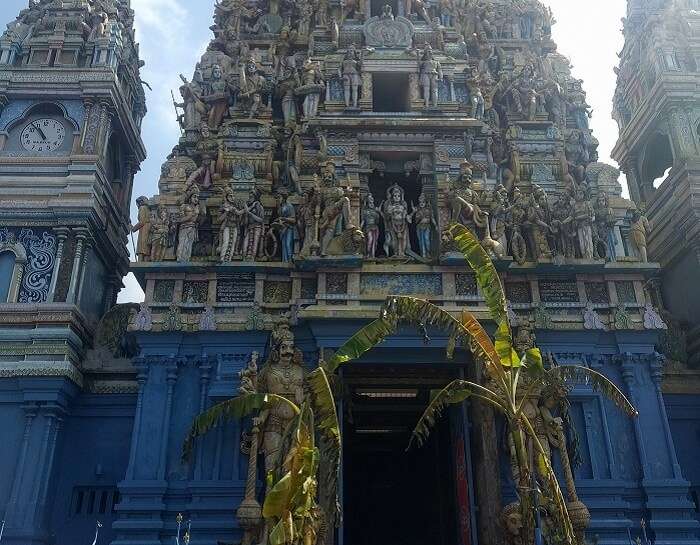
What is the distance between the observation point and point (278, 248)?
16469 mm

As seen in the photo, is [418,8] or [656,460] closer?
[656,460]

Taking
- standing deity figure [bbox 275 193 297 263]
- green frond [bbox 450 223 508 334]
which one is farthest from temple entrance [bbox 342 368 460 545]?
green frond [bbox 450 223 508 334]

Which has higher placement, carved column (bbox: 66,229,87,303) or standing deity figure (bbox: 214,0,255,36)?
standing deity figure (bbox: 214,0,255,36)

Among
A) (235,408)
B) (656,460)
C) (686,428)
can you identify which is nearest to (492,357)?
(235,408)

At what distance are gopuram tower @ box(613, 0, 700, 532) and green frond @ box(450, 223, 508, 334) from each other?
6.30 m

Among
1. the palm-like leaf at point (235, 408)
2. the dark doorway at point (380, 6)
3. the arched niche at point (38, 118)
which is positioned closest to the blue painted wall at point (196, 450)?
the palm-like leaf at point (235, 408)

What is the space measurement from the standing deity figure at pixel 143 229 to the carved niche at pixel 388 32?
27.4 ft

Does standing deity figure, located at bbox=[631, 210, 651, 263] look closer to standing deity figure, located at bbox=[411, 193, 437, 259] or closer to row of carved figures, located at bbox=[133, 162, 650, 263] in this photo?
row of carved figures, located at bbox=[133, 162, 650, 263]

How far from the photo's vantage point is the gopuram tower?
17453 millimetres

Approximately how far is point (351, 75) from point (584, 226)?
24.6 feet

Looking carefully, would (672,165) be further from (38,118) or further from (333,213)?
(38,118)

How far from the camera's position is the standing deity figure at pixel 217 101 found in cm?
1895

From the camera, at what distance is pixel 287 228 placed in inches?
640

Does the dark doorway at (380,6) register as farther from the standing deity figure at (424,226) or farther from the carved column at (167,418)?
the carved column at (167,418)
